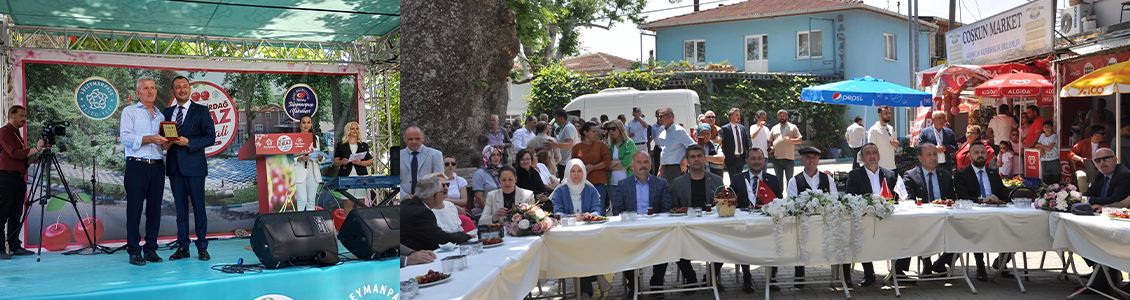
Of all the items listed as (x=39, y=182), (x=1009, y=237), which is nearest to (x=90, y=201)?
(x=39, y=182)

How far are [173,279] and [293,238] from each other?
0.34 m

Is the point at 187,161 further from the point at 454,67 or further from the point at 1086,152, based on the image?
the point at 1086,152

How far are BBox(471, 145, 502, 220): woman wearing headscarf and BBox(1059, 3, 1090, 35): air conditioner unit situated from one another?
9666 mm

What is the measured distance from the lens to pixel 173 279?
2121mm

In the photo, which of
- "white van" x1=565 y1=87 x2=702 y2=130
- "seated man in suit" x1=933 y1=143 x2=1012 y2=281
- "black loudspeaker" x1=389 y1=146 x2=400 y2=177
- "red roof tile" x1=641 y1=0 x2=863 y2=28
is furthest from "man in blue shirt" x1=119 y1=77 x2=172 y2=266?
"red roof tile" x1=641 y1=0 x2=863 y2=28

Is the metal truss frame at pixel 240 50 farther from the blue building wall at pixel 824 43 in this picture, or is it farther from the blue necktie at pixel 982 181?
the blue building wall at pixel 824 43

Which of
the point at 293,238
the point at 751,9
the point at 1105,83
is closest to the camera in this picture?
the point at 293,238

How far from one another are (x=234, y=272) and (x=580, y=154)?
644 cm

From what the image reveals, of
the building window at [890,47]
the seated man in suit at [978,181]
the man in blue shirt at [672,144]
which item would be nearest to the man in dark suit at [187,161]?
the seated man in suit at [978,181]

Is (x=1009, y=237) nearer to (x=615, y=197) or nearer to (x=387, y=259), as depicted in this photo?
(x=615, y=197)

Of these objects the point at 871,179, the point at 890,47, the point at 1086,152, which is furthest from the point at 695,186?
the point at 890,47

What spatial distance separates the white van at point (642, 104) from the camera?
15406 millimetres

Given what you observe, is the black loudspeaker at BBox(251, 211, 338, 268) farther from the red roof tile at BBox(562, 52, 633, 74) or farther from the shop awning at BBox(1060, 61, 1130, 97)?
the red roof tile at BBox(562, 52, 633, 74)

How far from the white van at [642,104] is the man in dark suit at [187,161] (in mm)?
13396
